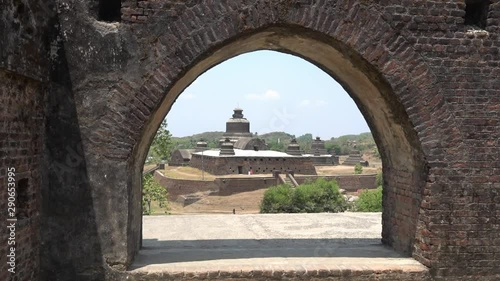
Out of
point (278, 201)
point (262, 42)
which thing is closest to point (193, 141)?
point (278, 201)

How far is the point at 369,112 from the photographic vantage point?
681 centimetres

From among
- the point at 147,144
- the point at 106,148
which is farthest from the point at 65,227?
the point at 147,144

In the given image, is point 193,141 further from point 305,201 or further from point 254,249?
point 254,249

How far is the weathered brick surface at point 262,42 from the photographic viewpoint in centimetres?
519

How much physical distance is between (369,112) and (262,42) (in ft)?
6.12

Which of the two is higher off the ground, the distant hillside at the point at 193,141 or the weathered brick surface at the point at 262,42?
the distant hillside at the point at 193,141

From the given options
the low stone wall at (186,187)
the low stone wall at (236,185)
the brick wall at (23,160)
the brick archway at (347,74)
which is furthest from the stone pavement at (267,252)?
the low stone wall at (186,187)

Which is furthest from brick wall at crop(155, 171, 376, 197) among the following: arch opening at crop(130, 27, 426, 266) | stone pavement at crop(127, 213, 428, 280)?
arch opening at crop(130, 27, 426, 266)

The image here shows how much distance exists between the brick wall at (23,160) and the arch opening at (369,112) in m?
1.06

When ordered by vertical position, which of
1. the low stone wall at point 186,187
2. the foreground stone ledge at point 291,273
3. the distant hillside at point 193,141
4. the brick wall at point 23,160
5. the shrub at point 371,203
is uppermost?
the distant hillside at point 193,141

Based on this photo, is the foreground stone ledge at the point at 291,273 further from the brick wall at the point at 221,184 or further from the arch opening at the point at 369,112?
the brick wall at the point at 221,184

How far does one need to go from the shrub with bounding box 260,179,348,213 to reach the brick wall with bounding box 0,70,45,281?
2153 cm

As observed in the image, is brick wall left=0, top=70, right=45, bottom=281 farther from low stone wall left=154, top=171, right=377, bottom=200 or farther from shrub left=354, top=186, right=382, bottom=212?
low stone wall left=154, top=171, right=377, bottom=200

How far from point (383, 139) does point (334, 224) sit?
2996 mm
